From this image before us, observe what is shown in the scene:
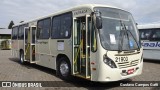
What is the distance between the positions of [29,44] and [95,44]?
7.02m

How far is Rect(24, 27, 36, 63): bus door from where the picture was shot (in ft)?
42.9

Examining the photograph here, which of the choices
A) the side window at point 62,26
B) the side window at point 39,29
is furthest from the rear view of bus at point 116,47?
the side window at point 39,29

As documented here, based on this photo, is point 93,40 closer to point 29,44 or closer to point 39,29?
point 39,29

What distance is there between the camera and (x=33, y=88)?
8.23 meters

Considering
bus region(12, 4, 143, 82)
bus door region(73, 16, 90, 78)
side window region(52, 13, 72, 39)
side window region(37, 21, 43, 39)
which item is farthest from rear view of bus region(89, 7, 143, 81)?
side window region(37, 21, 43, 39)

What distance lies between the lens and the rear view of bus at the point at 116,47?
732cm

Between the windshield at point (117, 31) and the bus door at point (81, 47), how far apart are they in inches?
25.6

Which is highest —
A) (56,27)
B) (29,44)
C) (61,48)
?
(56,27)

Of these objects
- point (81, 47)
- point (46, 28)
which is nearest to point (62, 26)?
point (46, 28)

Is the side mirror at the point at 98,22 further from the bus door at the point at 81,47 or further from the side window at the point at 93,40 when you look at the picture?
the bus door at the point at 81,47

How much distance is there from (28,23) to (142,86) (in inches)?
336

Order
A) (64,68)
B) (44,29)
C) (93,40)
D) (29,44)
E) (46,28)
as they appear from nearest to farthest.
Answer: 1. (93,40)
2. (64,68)
3. (46,28)
4. (44,29)
5. (29,44)

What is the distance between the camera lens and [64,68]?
31.3 ft

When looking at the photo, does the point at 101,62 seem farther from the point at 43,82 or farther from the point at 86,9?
the point at 43,82
